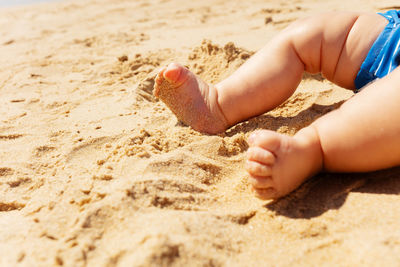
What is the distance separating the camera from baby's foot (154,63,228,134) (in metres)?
1.59

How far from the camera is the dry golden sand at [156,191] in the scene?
942 millimetres

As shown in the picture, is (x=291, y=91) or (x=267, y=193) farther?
(x=291, y=91)

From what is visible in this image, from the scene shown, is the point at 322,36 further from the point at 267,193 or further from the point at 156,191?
the point at 156,191

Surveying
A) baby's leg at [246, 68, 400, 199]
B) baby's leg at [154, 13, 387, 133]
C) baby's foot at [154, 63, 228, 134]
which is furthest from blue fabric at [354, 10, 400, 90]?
baby's foot at [154, 63, 228, 134]

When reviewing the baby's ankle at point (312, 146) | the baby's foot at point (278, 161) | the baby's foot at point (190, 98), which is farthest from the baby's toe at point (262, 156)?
the baby's foot at point (190, 98)

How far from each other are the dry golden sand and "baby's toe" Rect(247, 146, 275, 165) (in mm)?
142

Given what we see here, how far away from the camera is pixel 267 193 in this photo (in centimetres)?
114

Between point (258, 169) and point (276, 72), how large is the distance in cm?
56

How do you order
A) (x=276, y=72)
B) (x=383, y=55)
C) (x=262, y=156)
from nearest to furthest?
(x=262, y=156)
(x=383, y=55)
(x=276, y=72)

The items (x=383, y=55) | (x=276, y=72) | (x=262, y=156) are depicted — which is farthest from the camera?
(x=276, y=72)

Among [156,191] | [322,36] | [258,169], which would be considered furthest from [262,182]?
[322,36]

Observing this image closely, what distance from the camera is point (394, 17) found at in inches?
58.7

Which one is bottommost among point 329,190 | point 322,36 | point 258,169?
point 329,190

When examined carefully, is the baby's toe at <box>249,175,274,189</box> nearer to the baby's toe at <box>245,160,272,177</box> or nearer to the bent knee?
the baby's toe at <box>245,160,272,177</box>
